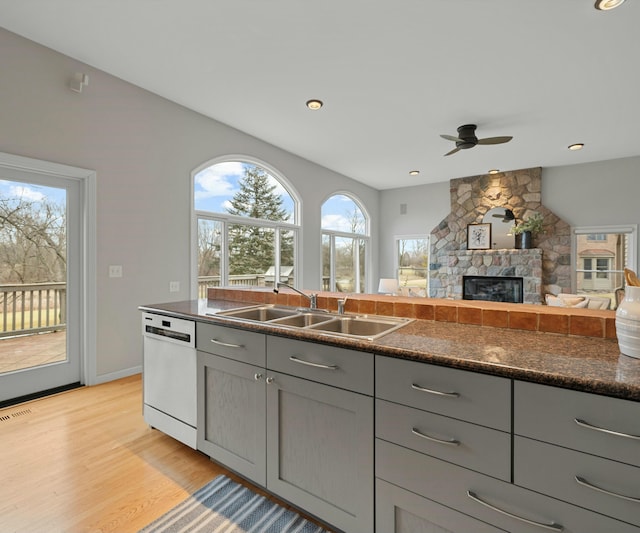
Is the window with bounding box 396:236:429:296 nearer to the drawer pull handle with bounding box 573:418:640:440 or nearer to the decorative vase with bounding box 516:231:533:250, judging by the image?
the decorative vase with bounding box 516:231:533:250

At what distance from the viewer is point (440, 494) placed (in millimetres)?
1140

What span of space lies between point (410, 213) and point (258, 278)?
14.1 ft

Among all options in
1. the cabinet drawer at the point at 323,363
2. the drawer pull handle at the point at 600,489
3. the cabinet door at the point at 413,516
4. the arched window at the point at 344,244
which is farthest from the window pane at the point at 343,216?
the drawer pull handle at the point at 600,489

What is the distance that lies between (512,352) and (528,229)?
5871 mm

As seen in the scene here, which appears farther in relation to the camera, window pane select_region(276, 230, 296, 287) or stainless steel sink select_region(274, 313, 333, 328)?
window pane select_region(276, 230, 296, 287)

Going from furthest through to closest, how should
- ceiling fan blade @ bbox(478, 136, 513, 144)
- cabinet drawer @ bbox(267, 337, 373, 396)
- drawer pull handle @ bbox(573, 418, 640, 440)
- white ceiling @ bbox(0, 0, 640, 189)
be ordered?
ceiling fan blade @ bbox(478, 136, 513, 144) < white ceiling @ bbox(0, 0, 640, 189) < cabinet drawer @ bbox(267, 337, 373, 396) < drawer pull handle @ bbox(573, 418, 640, 440)

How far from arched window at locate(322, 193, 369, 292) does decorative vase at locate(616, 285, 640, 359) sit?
531cm

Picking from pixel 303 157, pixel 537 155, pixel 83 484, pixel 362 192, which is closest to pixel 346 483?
pixel 83 484

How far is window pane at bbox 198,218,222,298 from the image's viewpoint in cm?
414

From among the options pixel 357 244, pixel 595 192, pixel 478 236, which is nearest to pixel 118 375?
pixel 357 244

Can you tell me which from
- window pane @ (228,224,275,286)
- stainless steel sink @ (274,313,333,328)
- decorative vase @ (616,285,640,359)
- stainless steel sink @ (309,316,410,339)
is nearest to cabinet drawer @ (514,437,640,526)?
decorative vase @ (616,285,640,359)

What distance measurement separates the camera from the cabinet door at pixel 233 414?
1.62 metres

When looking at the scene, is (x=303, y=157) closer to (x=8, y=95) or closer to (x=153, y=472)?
(x=8, y=95)

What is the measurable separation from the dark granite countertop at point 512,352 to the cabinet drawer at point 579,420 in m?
0.03
